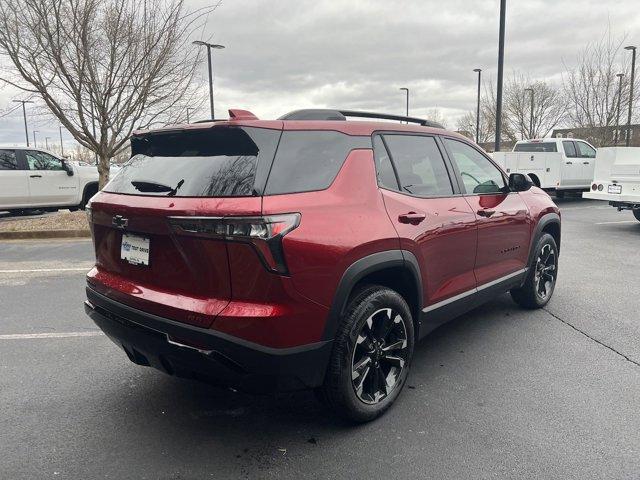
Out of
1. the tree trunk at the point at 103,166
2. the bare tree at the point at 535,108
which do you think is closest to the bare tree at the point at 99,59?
the tree trunk at the point at 103,166

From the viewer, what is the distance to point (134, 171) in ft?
9.78

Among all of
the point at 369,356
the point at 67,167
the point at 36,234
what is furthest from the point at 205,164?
the point at 67,167

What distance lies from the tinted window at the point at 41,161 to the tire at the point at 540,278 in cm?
1114

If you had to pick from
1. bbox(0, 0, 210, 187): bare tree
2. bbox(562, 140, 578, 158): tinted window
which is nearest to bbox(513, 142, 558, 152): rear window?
bbox(562, 140, 578, 158): tinted window

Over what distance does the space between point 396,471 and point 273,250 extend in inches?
49.3

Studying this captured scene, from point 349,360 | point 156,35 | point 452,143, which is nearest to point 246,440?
point 349,360

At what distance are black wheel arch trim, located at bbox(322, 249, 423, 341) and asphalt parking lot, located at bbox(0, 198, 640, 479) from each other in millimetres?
693

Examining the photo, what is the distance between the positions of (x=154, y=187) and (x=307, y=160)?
84 cm

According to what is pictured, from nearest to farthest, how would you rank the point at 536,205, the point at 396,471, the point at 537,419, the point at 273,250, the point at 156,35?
the point at 273,250 → the point at 396,471 → the point at 537,419 → the point at 536,205 → the point at 156,35

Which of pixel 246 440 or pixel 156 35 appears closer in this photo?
pixel 246 440

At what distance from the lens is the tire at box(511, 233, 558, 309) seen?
4.79 m

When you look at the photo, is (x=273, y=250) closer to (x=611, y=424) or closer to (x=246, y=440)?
(x=246, y=440)

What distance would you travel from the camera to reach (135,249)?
8.88 ft

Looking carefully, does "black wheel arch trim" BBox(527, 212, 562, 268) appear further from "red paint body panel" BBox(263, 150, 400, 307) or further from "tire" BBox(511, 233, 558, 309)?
"red paint body panel" BBox(263, 150, 400, 307)
